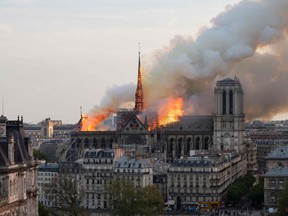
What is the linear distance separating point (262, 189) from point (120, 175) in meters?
16.3

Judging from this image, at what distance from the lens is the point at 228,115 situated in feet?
525

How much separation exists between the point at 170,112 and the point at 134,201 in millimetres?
76800

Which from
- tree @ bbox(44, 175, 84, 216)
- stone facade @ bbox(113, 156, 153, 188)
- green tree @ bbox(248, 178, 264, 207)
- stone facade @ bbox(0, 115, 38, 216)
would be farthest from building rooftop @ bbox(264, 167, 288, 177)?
stone facade @ bbox(0, 115, 38, 216)

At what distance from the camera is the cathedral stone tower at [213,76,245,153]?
15888 centimetres

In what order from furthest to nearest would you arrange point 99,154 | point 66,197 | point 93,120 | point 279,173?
1. point 93,120
2. point 99,154
3. point 279,173
4. point 66,197

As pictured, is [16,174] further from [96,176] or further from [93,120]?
[93,120]

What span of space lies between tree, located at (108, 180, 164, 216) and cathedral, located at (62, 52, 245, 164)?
60705 millimetres

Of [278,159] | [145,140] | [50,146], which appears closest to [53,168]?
[278,159]

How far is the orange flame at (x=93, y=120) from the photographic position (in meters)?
170

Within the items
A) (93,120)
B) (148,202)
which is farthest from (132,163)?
(93,120)

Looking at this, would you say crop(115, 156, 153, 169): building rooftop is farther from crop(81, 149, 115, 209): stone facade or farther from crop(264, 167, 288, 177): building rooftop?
crop(264, 167, 288, 177): building rooftop

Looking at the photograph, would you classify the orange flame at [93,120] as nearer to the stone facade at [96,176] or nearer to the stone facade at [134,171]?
the stone facade at [96,176]

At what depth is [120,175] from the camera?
118000 mm

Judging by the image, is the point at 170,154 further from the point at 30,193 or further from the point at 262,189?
the point at 30,193
